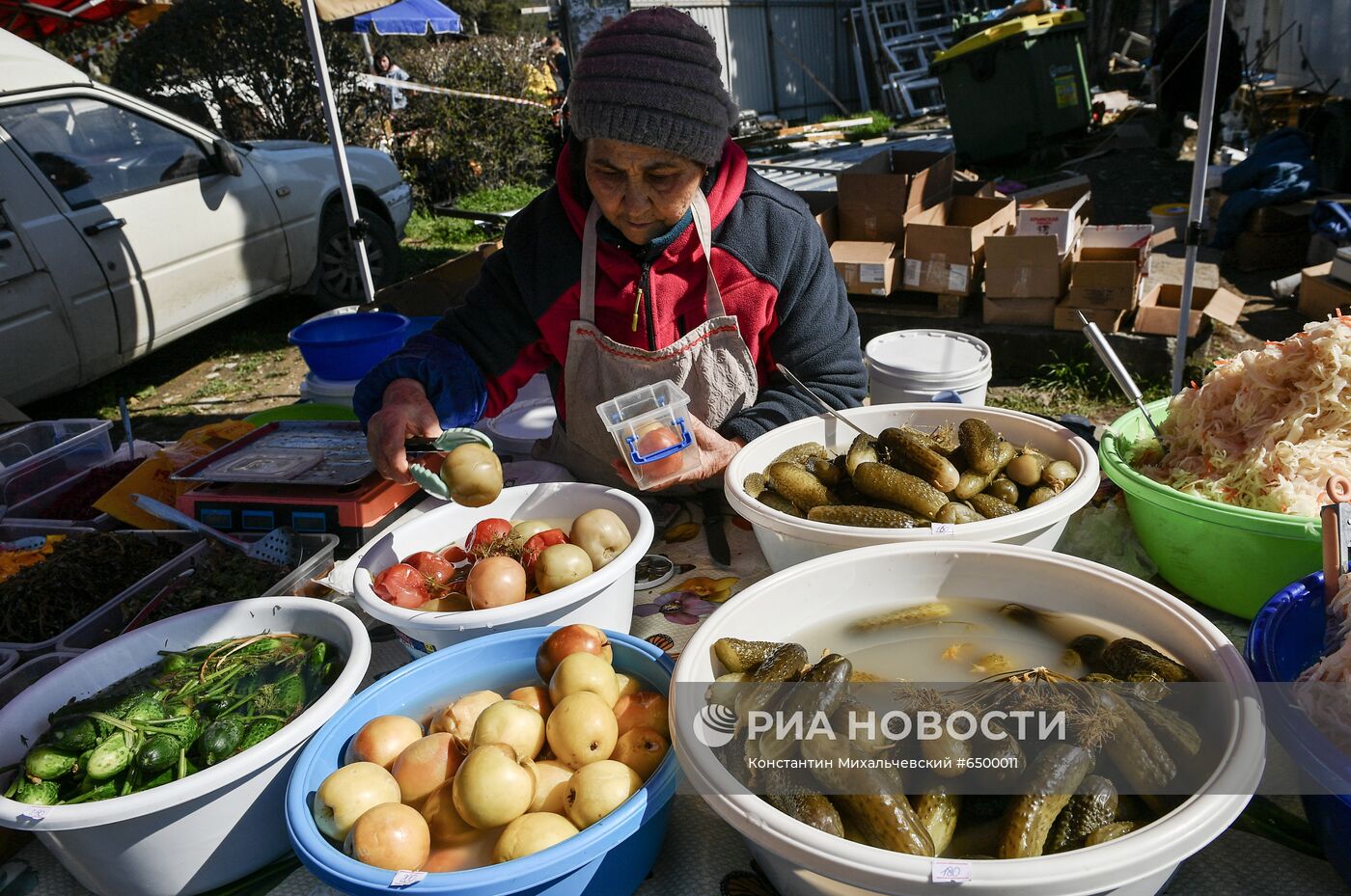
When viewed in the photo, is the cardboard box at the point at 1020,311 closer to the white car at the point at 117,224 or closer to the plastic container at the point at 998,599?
the plastic container at the point at 998,599

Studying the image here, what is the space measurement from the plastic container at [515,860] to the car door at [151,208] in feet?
19.6

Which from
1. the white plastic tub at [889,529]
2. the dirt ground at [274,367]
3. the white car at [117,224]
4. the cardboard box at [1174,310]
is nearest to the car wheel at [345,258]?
the white car at [117,224]

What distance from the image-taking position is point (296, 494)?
96.3 inches

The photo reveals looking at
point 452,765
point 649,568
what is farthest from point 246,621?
point 649,568

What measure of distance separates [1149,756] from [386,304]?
3.78 m

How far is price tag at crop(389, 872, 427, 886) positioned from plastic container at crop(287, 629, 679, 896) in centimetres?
1

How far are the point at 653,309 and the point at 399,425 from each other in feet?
2.66

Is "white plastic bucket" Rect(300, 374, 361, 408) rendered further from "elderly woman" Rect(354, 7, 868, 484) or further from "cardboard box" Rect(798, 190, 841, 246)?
"cardboard box" Rect(798, 190, 841, 246)

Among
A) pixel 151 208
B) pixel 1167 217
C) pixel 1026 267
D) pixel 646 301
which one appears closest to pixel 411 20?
pixel 151 208

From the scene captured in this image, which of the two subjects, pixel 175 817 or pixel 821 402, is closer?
pixel 175 817

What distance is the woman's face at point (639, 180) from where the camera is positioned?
2.20 metres

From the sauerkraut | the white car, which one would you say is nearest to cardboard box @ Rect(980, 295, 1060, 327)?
the sauerkraut

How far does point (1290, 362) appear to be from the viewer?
1.86 m

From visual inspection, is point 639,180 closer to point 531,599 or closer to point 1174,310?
point 531,599
